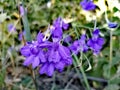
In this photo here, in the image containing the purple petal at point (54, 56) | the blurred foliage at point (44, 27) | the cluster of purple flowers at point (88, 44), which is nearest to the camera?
the purple petal at point (54, 56)

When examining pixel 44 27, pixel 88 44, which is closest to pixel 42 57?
pixel 88 44

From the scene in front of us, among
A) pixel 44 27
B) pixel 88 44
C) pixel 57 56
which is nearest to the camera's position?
pixel 57 56

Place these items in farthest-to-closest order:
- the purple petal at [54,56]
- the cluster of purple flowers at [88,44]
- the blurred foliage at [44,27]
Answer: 1. the blurred foliage at [44,27]
2. the cluster of purple flowers at [88,44]
3. the purple petal at [54,56]

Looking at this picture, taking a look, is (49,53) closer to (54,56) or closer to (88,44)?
(54,56)

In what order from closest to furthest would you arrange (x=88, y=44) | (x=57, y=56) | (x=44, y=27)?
(x=57, y=56) < (x=88, y=44) < (x=44, y=27)

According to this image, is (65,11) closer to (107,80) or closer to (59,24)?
(107,80)

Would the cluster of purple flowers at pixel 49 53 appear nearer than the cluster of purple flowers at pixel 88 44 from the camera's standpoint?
Yes

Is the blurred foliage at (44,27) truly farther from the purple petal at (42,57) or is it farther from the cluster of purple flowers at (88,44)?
the purple petal at (42,57)

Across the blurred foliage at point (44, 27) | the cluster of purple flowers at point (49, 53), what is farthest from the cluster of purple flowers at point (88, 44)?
the cluster of purple flowers at point (49, 53)
